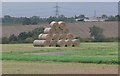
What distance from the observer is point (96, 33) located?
78250 millimetres

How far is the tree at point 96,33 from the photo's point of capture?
7562 centimetres

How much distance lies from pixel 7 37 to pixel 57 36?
45.5 ft

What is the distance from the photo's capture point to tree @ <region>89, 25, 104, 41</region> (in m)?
75.6

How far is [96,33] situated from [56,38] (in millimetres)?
22394

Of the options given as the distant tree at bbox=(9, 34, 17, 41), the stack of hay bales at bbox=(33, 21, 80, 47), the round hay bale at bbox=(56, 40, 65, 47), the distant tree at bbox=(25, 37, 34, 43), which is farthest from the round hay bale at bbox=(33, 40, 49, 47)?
the distant tree at bbox=(25, 37, 34, 43)

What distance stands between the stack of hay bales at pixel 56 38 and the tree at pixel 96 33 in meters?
18.0

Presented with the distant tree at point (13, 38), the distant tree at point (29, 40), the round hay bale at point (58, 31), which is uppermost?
the round hay bale at point (58, 31)

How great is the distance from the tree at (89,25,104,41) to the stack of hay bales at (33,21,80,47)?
18.0 metres

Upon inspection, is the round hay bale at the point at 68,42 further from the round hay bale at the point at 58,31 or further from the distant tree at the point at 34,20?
the distant tree at the point at 34,20

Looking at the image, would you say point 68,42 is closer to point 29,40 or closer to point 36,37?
point 36,37

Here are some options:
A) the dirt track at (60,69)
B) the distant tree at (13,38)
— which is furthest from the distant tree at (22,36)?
the dirt track at (60,69)

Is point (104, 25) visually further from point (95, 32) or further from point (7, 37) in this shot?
point (7, 37)

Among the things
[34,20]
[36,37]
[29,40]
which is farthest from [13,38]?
[34,20]

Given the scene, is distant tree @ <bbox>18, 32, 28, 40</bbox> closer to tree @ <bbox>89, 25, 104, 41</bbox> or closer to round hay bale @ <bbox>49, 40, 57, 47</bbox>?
tree @ <bbox>89, 25, 104, 41</bbox>
